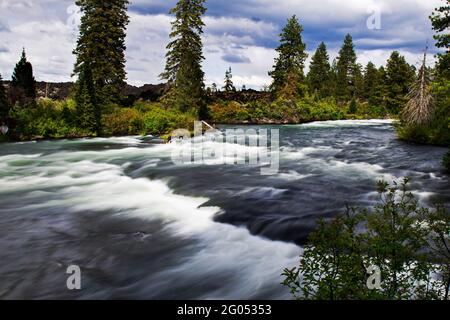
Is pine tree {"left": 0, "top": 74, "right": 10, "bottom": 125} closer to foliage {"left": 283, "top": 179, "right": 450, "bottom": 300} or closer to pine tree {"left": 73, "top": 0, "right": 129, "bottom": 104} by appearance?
pine tree {"left": 73, "top": 0, "right": 129, "bottom": 104}

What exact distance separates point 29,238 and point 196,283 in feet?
13.8

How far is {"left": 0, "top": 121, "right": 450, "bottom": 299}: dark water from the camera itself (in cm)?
633

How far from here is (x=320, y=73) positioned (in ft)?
254

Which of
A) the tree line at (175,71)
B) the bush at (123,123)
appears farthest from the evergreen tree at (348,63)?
the bush at (123,123)

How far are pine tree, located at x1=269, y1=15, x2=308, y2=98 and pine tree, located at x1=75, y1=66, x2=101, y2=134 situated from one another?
3466cm

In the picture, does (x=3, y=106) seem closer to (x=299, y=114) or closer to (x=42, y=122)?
(x=42, y=122)

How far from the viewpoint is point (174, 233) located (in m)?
8.47

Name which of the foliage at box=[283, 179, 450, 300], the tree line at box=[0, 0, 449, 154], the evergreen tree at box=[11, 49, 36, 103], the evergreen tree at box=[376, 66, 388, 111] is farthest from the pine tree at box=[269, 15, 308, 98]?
the foliage at box=[283, 179, 450, 300]

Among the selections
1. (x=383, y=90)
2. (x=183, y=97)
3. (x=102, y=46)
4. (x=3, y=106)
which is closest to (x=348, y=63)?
(x=383, y=90)

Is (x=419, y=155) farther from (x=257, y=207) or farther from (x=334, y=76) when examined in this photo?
(x=334, y=76)

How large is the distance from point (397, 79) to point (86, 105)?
50.4m

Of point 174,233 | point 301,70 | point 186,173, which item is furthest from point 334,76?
point 174,233

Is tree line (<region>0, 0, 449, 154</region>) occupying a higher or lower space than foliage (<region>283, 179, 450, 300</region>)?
higher

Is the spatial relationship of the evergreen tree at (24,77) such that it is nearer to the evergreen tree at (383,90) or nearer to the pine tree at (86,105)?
the pine tree at (86,105)
